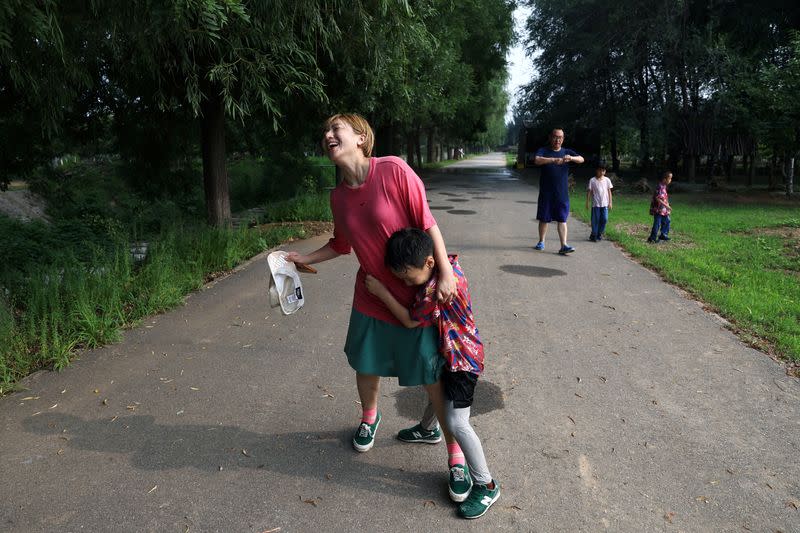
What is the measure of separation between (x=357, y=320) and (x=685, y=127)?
22.6m

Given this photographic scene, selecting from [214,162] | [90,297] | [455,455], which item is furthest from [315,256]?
[214,162]

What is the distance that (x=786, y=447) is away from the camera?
3250 mm

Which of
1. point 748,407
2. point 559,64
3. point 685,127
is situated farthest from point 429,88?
point 559,64

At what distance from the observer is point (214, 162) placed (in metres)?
9.89

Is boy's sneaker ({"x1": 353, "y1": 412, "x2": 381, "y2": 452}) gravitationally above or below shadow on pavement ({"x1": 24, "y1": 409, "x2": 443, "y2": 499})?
above

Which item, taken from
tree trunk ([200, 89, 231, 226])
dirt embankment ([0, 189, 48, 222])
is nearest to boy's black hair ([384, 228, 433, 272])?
tree trunk ([200, 89, 231, 226])

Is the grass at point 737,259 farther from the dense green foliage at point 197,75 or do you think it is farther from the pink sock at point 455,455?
the dense green foliage at point 197,75

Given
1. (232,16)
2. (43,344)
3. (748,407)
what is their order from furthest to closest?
(232,16) < (43,344) < (748,407)

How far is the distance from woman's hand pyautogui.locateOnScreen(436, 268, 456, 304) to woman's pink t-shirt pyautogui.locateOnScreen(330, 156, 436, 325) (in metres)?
0.19

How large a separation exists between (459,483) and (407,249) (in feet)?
3.86

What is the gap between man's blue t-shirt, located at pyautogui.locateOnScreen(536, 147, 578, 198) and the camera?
850cm

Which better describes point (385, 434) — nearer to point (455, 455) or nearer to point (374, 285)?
point (455, 455)

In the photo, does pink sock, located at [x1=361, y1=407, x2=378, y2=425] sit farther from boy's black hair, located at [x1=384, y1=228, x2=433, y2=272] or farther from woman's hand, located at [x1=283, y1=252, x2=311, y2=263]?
boy's black hair, located at [x1=384, y1=228, x2=433, y2=272]

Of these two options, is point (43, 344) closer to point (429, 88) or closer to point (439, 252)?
point (439, 252)
